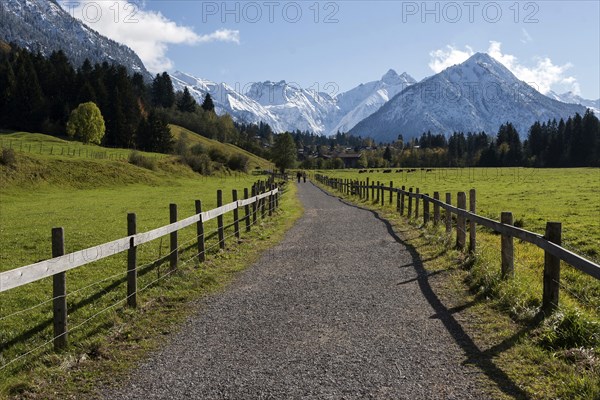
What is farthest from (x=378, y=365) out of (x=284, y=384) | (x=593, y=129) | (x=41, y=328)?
(x=593, y=129)

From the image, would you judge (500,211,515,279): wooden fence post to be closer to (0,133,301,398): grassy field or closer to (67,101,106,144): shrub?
(0,133,301,398): grassy field

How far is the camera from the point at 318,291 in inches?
387

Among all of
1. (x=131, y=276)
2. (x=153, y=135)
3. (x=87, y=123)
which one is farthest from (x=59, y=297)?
(x=153, y=135)

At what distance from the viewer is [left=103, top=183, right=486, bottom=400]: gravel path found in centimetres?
539

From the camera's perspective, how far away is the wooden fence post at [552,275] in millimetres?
7562

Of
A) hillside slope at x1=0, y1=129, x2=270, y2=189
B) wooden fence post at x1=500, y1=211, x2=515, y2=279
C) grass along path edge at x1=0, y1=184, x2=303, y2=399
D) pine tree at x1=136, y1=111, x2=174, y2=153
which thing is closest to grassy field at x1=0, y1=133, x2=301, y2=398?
grass along path edge at x1=0, y1=184, x2=303, y2=399

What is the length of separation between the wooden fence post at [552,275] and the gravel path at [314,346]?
160cm

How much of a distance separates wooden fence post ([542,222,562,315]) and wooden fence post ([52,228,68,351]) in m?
6.99

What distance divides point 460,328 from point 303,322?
7.69 feet

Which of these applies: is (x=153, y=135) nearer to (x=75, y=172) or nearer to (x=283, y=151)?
(x=283, y=151)

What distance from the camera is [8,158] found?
51.0m

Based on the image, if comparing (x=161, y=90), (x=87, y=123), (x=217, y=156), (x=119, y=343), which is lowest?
(x=119, y=343)

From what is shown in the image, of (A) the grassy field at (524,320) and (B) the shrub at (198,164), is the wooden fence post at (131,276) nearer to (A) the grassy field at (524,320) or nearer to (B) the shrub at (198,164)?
(A) the grassy field at (524,320)

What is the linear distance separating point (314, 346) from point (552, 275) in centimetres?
387
